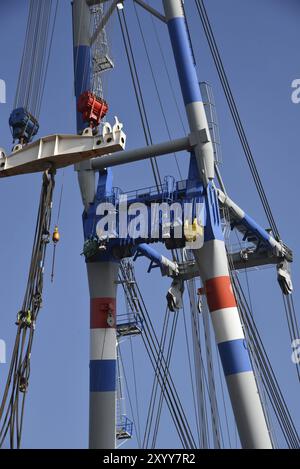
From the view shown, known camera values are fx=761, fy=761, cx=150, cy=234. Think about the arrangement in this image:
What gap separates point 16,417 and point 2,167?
750cm

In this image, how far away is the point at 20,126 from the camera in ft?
80.8

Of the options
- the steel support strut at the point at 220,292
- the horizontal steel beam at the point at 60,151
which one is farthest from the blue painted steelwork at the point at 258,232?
the horizontal steel beam at the point at 60,151

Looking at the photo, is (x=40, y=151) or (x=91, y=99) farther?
(x=91, y=99)

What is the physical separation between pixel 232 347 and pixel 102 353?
532cm

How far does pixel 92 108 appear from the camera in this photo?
3041cm

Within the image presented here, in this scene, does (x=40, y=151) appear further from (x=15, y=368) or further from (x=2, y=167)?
(x=15, y=368)

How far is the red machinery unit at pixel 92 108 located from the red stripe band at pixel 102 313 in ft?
23.4

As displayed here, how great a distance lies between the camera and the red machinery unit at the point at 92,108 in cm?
3042

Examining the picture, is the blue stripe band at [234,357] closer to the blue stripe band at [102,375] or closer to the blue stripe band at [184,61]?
the blue stripe band at [102,375]

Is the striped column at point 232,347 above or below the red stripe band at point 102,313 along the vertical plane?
below

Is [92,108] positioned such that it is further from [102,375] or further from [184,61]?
[102,375]

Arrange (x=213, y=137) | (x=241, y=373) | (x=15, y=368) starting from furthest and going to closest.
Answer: (x=213, y=137) < (x=241, y=373) < (x=15, y=368)

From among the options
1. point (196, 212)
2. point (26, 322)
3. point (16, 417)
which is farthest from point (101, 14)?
point (16, 417)
